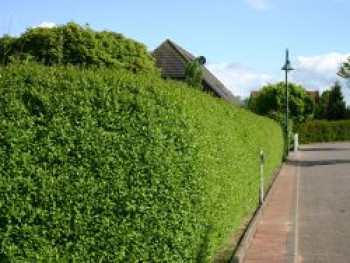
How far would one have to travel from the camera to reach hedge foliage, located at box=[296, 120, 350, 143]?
6033cm

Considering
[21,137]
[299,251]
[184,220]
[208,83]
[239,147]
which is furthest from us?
[208,83]

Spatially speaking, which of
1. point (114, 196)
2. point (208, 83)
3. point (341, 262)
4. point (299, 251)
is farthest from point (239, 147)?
point (208, 83)

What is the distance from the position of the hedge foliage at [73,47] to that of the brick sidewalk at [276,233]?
4322mm

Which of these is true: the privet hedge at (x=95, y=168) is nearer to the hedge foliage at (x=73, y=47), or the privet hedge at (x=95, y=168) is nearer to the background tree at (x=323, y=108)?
the hedge foliage at (x=73, y=47)

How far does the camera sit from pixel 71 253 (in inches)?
234

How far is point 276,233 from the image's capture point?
10.6m

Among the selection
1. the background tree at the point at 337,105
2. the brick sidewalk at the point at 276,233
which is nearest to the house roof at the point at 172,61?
the brick sidewalk at the point at 276,233

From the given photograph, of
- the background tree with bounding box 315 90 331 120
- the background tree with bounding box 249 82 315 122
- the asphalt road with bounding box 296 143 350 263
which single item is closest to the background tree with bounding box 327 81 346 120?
the background tree with bounding box 315 90 331 120

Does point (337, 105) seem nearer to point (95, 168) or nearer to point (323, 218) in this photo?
point (323, 218)

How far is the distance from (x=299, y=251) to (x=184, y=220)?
3.31 meters

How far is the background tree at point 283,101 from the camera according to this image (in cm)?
5656

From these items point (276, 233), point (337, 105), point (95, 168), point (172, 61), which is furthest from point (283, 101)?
point (95, 168)

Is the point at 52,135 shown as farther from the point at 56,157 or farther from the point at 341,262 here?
the point at 341,262

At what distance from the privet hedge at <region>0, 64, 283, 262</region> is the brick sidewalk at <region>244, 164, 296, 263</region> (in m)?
2.04
